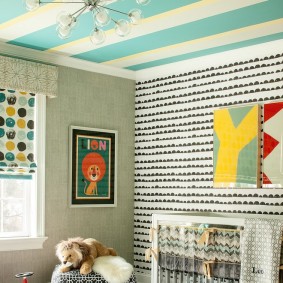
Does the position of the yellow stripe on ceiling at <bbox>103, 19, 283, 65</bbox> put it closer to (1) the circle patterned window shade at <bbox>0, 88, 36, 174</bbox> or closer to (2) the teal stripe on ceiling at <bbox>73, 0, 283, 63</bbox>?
(2) the teal stripe on ceiling at <bbox>73, 0, 283, 63</bbox>

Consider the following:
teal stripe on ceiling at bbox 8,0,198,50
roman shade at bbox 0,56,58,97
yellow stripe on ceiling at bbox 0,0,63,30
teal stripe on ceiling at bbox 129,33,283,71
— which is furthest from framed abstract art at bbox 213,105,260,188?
yellow stripe on ceiling at bbox 0,0,63,30

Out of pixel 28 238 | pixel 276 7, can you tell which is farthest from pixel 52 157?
pixel 276 7

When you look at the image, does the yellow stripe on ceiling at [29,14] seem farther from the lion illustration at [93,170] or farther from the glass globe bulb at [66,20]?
the lion illustration at [93,170]

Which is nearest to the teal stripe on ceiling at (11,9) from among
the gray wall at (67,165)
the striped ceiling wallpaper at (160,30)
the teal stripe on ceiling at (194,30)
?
the striped ceiling wallpaper at (160,30)

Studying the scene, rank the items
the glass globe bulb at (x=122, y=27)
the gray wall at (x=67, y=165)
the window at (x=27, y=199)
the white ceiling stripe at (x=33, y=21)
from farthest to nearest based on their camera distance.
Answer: the gray wall at (x=67, y=165), the window at (x=27, y=199), the white ceiling stripe at (x=33, y=21), the glass globe bulb at (x=122, y=27)

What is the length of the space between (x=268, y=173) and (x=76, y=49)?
82.1 inches

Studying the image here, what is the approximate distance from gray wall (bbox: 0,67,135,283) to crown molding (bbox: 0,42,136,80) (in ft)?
0.19

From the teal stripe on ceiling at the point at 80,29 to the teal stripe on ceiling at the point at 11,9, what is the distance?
0.35 m

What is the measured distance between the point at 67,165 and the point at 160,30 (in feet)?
5.59

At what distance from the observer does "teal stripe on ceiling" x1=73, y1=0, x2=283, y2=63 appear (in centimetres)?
382

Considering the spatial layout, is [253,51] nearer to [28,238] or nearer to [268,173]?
[268,173]

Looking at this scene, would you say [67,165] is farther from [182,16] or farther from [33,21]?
[182,16]

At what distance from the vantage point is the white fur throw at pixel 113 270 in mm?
4512

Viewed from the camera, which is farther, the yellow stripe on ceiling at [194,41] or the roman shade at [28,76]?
the roman shade at [28,76]
